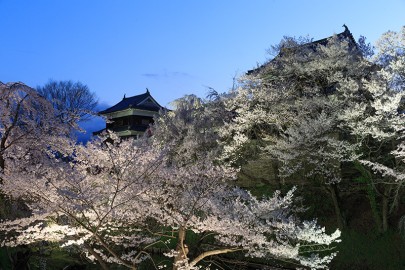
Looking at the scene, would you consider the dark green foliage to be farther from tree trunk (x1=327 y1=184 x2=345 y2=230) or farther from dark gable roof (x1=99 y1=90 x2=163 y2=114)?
dark gable roof (x1=99 y1=90 x2=163 y2=114)

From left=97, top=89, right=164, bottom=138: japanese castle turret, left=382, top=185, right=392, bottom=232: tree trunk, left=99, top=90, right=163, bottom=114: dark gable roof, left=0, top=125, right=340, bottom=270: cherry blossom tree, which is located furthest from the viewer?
left=99, top=90, right=163, bottom=114: dark gable roof

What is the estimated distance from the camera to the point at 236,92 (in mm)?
17719

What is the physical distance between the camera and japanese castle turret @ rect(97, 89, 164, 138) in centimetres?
3300

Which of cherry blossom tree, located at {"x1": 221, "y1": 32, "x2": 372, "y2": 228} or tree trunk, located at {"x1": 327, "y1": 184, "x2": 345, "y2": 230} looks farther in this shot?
tree trunk, located at {"x1": 327, "y1": 184, "x2": 345, "y2": 230}

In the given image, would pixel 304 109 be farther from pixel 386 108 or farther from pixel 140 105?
pixel 140 105

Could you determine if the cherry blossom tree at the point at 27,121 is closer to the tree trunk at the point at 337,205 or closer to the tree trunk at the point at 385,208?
the tree trunk at the point at 337,205

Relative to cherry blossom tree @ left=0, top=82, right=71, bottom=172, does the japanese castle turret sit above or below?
above

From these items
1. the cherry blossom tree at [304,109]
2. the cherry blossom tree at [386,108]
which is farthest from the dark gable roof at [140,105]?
the cherry blossom tree at [386,108]

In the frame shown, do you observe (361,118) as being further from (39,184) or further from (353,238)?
(39,184)

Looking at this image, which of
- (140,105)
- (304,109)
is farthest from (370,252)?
(140,105)

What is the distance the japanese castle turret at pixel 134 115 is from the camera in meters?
33.0

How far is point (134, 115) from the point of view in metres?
33.9

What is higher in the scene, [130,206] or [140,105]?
[140,105]

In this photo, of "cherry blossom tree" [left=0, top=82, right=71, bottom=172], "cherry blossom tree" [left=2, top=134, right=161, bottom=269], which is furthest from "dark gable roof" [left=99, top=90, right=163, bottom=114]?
"cherry blossom tree" [left=2, top=134, right=161, bottom=269]
